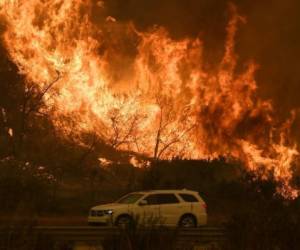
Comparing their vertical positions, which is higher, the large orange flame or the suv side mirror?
the large orange flame

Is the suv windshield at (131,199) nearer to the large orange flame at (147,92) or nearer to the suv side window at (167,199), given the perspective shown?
the suv side window at (167,199)

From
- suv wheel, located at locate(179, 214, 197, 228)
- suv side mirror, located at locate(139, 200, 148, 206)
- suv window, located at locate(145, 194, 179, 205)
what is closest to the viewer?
suv side mirror, located at locate(139, 200, 148, 206)

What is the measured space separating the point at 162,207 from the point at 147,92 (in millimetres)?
14988

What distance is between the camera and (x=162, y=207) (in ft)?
80.2

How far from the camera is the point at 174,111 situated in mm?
39375

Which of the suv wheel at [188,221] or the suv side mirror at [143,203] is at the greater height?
the suv side mirror at [143,203]

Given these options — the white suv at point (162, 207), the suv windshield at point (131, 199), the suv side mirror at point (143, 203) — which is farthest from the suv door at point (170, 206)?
the suv windshield at point (131, 199)

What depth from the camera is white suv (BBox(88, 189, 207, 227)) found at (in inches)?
930

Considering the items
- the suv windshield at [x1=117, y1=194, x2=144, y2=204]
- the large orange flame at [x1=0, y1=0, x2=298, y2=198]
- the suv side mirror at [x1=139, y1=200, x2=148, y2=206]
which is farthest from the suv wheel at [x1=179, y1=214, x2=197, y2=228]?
the large orange flame at [x1=0, y1=0, x2=298, y2=198]

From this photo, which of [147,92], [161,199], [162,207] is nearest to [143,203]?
[162,207]

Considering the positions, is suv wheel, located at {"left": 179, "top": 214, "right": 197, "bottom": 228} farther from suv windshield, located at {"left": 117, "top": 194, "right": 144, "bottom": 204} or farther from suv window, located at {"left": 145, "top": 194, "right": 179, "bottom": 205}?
suv windshield, located at {"left": 117, "top": 194, "right": 144, "bottom": 204}

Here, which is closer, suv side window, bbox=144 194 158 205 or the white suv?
the white suv

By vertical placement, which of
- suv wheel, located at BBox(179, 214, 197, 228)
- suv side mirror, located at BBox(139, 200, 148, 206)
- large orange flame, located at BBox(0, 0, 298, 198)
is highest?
large orange flame, located at BBox(0, 0, 298, 198)

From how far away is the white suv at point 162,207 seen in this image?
2362 cm
